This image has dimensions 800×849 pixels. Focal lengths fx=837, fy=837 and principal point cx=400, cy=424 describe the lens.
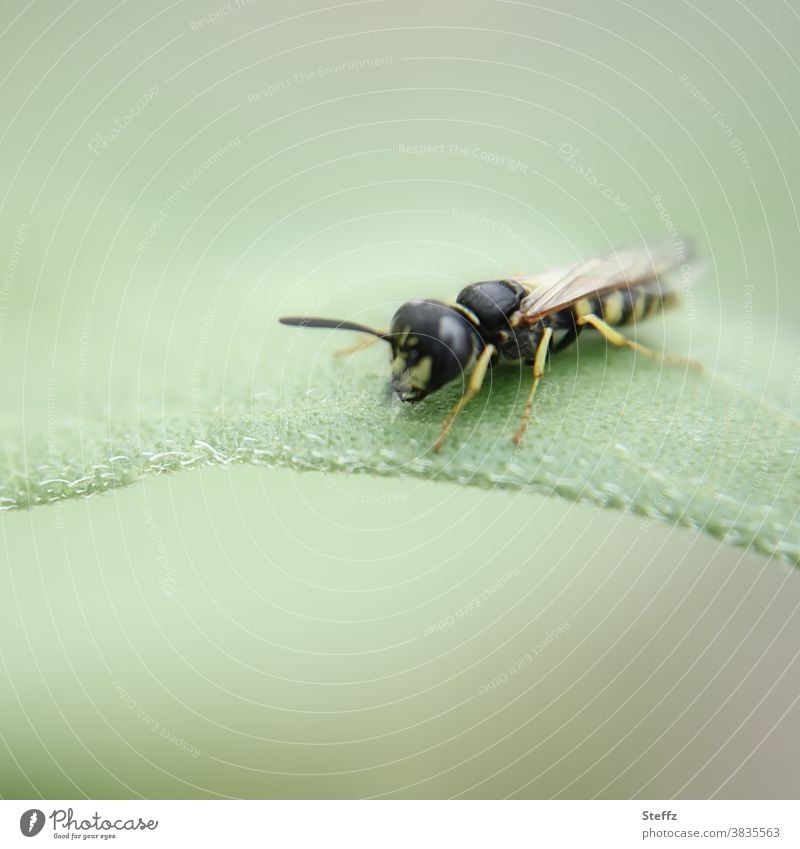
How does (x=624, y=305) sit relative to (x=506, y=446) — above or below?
above

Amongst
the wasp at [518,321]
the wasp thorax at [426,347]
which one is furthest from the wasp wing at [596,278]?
the wasp thorax at [426,347]

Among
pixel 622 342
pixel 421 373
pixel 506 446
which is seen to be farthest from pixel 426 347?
pixel 622 342

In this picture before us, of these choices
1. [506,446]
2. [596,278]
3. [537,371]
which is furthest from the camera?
[596,278]

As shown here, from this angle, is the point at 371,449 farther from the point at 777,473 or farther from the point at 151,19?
the point at 151,19

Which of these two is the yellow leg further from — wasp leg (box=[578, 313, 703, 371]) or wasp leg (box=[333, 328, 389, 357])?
wasp leg (box=[333, 328, 389, 357])

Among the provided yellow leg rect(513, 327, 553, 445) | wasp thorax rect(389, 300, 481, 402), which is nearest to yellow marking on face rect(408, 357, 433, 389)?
wasp thorax rect(389, 300, 481, 402)

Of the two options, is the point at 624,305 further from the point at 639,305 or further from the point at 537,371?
the point at 537,371

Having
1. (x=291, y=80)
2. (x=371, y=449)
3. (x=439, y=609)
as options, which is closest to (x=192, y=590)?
(x=439, y=609)
